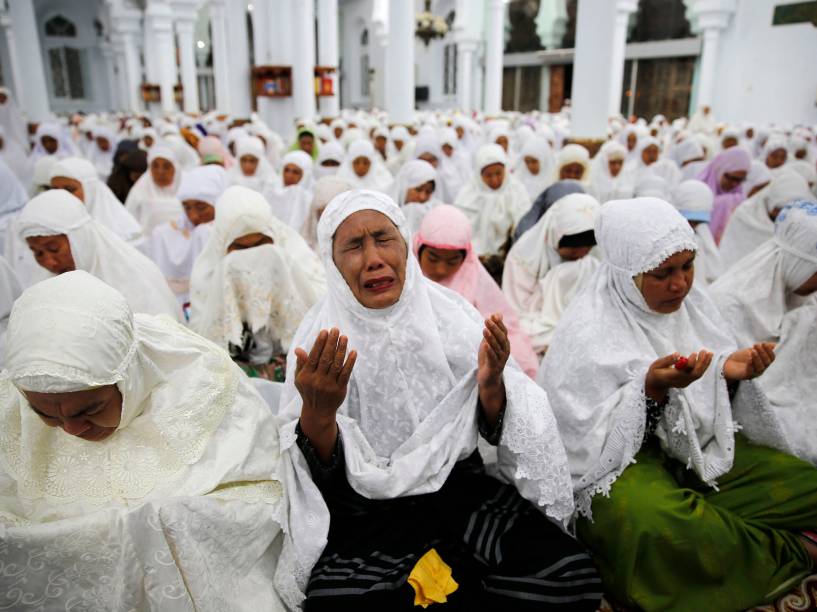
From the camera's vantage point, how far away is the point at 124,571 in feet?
4.39

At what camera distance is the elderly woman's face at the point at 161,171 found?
4.82 m

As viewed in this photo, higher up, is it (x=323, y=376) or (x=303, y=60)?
(x=303, y=60)

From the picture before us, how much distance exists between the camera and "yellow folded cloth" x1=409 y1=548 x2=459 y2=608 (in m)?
1.44

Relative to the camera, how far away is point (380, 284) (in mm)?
1571

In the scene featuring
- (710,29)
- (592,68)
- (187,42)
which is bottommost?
(592,68)

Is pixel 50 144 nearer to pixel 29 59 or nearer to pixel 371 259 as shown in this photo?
pixel 29 59

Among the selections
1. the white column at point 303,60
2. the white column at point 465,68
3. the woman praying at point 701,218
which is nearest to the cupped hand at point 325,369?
the woman praying at point 701,218

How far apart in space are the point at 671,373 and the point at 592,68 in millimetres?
4975

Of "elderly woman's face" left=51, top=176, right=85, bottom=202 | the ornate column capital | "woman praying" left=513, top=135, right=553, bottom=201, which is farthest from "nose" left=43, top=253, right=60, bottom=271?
the ornate column capital

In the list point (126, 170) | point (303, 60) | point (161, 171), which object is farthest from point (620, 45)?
point (161, 171)

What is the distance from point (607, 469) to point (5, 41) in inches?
1103

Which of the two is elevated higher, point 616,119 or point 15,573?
point 616,119

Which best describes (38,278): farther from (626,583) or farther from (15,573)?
(626,583)

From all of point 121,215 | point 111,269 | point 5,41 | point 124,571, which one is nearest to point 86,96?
point 5,41
